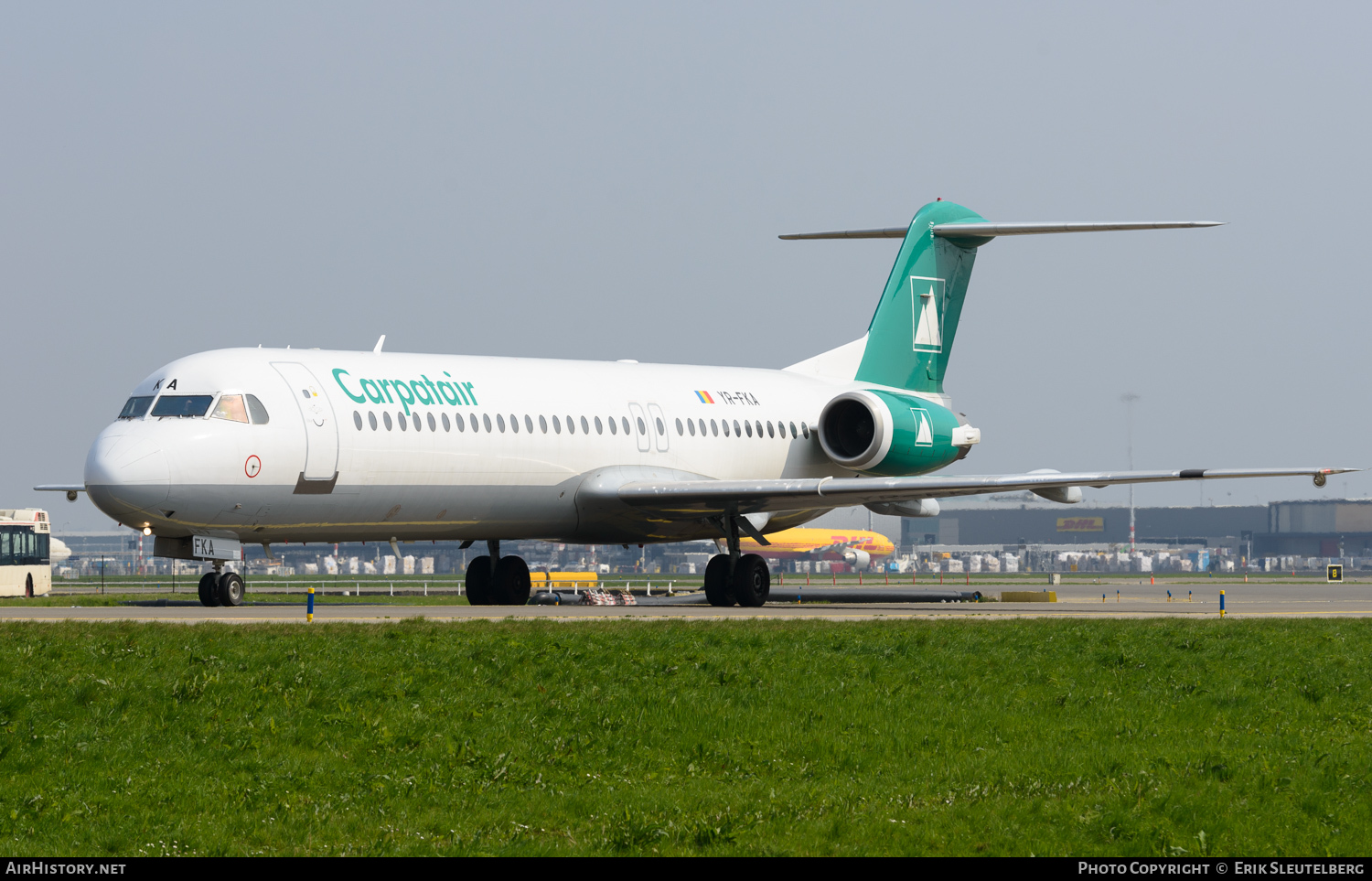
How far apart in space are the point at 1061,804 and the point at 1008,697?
14.4 feet

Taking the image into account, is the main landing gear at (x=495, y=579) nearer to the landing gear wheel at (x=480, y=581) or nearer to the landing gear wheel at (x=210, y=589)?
the landing gear wheel at (x=480, y=581)

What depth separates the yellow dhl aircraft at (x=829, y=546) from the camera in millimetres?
149875

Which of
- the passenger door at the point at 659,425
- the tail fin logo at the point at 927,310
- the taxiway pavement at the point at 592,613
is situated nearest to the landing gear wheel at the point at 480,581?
the taxiway pavement at the point at 592,613

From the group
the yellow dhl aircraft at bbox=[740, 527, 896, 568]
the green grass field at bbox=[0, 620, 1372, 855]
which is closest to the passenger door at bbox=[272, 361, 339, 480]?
the green grass field at bbox=[0, 620, 1372, 855]

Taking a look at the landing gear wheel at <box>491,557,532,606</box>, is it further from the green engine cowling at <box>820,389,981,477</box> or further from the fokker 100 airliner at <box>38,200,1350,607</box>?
the green engine cowling at <box>820,389,981,477</box>

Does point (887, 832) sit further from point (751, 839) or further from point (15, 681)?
point (15, 681)

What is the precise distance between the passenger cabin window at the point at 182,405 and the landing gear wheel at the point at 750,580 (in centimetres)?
1116

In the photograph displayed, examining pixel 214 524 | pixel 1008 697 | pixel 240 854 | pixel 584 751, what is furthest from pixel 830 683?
pixel 214 524

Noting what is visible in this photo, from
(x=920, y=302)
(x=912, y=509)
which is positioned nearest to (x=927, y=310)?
(x=920, y=302)

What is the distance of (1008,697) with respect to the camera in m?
17.0

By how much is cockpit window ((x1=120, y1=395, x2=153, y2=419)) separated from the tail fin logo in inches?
743

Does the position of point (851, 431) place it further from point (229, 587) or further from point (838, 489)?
point (229, 587)

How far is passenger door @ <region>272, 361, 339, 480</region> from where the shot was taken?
2734 centimetres

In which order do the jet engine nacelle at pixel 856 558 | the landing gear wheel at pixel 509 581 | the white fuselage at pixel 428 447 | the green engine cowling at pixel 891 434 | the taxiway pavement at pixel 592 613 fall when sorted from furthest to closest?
the jet engine nacelle at pixel 856 558 < the green engine cowling at pixel 891 434 < the landing gear wheel at pixel 509 581 < the white fuselage at pixel 428 447 < the taxiway pavement at pixel 592 613
